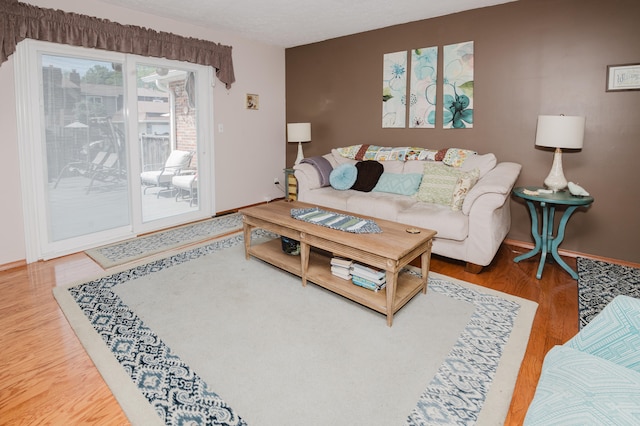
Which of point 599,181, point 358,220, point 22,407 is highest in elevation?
point 599,181

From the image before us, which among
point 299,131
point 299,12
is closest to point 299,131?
point 299,131

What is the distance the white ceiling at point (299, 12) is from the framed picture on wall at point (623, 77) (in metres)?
1.22

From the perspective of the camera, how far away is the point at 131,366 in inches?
75.2

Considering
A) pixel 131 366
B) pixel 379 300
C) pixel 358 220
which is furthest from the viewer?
pixel 358 220

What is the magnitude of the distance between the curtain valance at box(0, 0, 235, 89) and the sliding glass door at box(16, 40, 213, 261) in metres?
0.13

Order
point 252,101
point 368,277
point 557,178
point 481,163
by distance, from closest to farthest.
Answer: point 368,277
point 557,178
point 481,163
point 252,101

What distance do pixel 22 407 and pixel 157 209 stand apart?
9.94 feet

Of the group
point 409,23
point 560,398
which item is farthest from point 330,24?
point 560,398

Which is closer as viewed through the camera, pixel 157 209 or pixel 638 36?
pixel 638 36

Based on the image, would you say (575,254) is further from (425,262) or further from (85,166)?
(85,166)

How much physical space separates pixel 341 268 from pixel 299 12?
2936 millimetres

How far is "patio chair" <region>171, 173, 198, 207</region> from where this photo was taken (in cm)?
463

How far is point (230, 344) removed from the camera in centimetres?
212

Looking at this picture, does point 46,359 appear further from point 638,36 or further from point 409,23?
point 638,36
